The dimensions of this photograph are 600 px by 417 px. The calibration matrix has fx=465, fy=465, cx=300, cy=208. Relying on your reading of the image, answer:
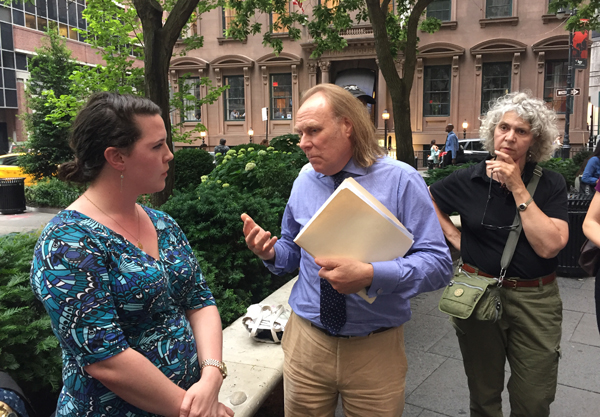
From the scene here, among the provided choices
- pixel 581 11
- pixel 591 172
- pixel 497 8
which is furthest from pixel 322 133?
pixel 497 8

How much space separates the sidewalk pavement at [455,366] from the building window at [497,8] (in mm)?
29779

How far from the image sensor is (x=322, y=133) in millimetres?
2049

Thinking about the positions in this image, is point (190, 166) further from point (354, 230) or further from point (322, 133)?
point (354, 230)

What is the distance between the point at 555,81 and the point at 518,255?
32.3 m

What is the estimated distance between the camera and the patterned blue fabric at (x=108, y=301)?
147cm

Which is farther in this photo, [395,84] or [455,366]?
[395,84]

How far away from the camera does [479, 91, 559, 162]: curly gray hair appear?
2688mm

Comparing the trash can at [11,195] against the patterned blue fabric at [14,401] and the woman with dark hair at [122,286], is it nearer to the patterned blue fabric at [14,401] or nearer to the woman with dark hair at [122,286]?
the patterned blue fabric at [14,401]

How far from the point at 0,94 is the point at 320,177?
1670 inches

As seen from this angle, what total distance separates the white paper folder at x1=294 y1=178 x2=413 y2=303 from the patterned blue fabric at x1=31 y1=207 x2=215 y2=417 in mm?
551

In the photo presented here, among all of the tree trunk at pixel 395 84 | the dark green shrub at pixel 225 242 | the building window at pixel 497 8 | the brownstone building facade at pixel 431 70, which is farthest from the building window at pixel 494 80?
the dark green shrub at pixel 225 242

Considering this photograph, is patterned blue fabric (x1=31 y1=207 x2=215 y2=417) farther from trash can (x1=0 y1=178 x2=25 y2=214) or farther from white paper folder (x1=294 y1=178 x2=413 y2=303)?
trash can (x1=0 y1=178 x2=25 y2=214)

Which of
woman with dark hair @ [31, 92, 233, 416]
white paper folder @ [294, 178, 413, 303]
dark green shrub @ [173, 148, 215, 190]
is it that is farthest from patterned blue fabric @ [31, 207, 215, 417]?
dark green shrub @ [173, 148, 215, 190]

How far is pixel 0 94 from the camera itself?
120ft
